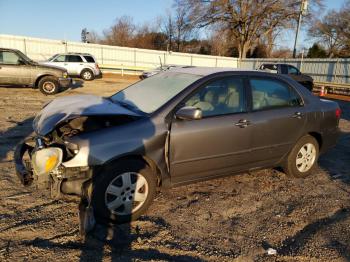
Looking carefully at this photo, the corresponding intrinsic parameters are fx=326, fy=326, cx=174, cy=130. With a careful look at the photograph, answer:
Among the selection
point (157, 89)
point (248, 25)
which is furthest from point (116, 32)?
point (157, 89)

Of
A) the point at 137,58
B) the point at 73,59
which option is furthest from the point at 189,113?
the point at 137,58

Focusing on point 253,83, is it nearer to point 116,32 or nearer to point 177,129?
point 177,129

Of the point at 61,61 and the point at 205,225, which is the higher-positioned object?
the point at 61,61

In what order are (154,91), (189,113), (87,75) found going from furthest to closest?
(87,75), (154,91), (189,113)

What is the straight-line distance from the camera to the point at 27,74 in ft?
41.6

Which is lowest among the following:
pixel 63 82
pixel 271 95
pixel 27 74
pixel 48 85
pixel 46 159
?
pixel 48 85

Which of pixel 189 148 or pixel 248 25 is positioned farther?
pixel 248 25

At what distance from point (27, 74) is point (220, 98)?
35.6 feet

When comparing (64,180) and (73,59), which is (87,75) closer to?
(73,59)

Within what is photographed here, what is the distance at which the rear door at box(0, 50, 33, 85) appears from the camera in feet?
40.9

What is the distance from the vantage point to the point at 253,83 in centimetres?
434

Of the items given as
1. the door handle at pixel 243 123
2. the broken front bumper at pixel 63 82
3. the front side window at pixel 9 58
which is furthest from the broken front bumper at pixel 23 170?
the front side window at pixel 9 58

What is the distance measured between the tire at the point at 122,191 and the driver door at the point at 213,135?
37 cm

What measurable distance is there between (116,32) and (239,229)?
1981 inches
